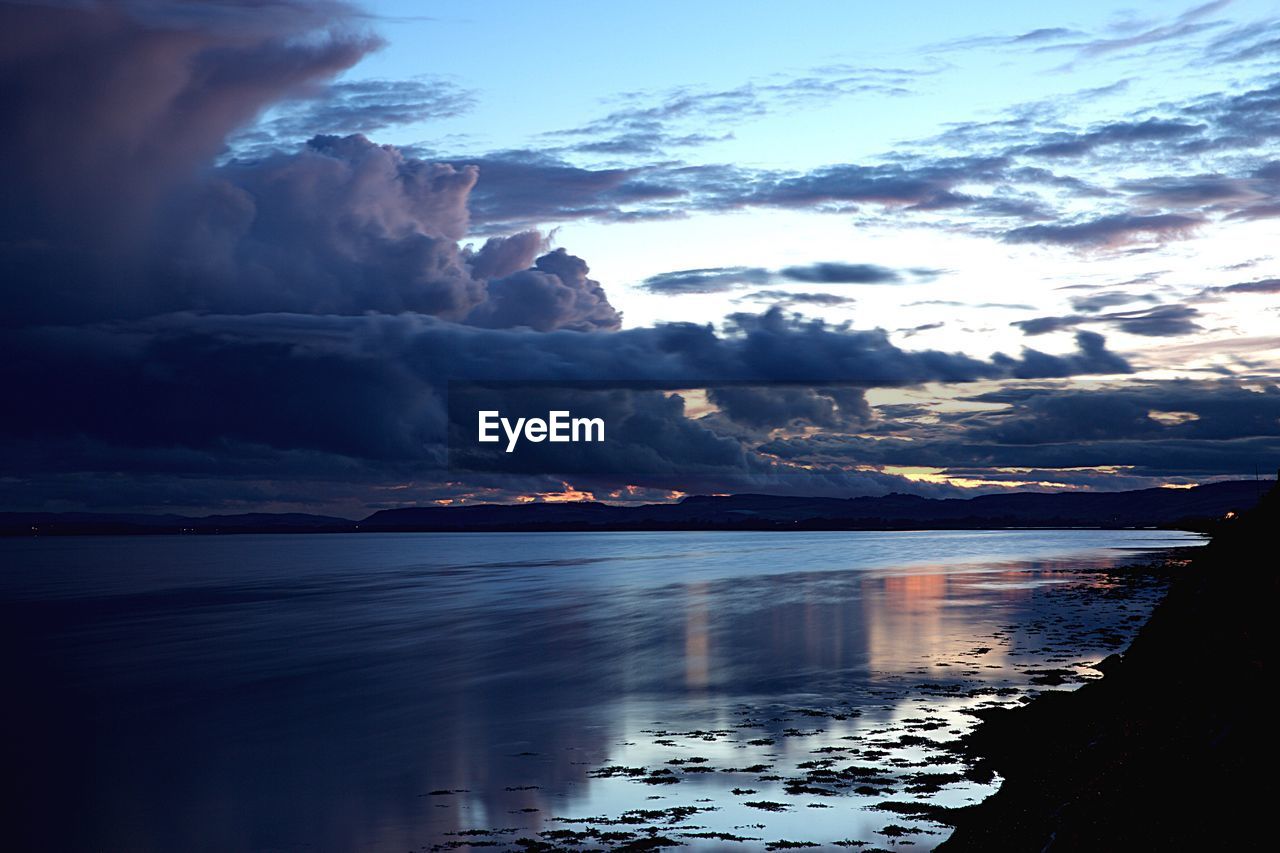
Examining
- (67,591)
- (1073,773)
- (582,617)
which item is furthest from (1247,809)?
(67,591)

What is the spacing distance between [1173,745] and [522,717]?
2156 centimetres

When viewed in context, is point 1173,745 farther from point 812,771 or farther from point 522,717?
point 522,717

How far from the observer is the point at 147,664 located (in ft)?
161

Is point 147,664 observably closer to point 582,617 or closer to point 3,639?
point 3,639

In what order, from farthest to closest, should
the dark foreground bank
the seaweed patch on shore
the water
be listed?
1. the water
2. the seaweed patch on shore
3. the dark foreground bank

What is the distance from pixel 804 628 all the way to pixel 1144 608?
18.6 meters

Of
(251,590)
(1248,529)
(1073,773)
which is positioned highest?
(1248,529)

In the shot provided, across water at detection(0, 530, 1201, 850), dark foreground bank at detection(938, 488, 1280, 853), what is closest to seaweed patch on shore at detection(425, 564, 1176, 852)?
water at detection(0, 530, 1201, 850)

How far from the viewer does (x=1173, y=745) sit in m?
14.8

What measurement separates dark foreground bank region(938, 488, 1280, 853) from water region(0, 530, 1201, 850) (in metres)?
2.00

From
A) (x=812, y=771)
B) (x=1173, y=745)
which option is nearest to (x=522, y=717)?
(x=812, y=771)

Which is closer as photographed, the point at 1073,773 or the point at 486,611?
the point at 1073,773

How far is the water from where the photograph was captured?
66.1 ft

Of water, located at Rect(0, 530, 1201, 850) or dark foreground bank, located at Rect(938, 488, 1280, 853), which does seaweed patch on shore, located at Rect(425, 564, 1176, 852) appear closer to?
water, located at Rect(0, 530, 1201, 850)
